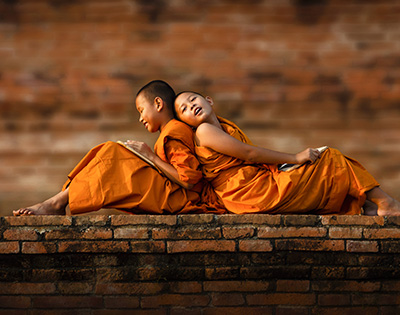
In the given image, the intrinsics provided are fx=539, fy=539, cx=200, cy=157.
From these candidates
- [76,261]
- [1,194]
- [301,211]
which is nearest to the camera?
[76,261]

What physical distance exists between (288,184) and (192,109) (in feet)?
2.35

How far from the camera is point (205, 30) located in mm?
4598

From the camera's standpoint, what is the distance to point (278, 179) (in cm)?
312

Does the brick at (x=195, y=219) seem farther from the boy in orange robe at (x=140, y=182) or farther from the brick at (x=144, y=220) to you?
the boy in orange robe at (x=140, y=182)

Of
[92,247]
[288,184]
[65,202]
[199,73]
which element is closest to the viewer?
[92,247]

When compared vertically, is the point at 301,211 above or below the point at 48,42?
below

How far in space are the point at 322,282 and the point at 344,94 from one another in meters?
2.06

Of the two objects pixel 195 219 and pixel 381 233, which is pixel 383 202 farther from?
pixel 195 219

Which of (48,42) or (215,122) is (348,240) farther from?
(48,42)

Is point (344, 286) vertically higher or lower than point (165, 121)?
lower

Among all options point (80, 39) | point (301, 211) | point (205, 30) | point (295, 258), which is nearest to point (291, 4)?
point (205, 30)

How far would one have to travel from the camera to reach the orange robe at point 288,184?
121 inches

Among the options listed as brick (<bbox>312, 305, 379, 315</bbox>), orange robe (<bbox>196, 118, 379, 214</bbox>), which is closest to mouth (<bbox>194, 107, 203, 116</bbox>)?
orange robe (<bbox>196, 118, 379, 214</bbox>)

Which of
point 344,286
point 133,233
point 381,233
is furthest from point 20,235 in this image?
point 381,233
